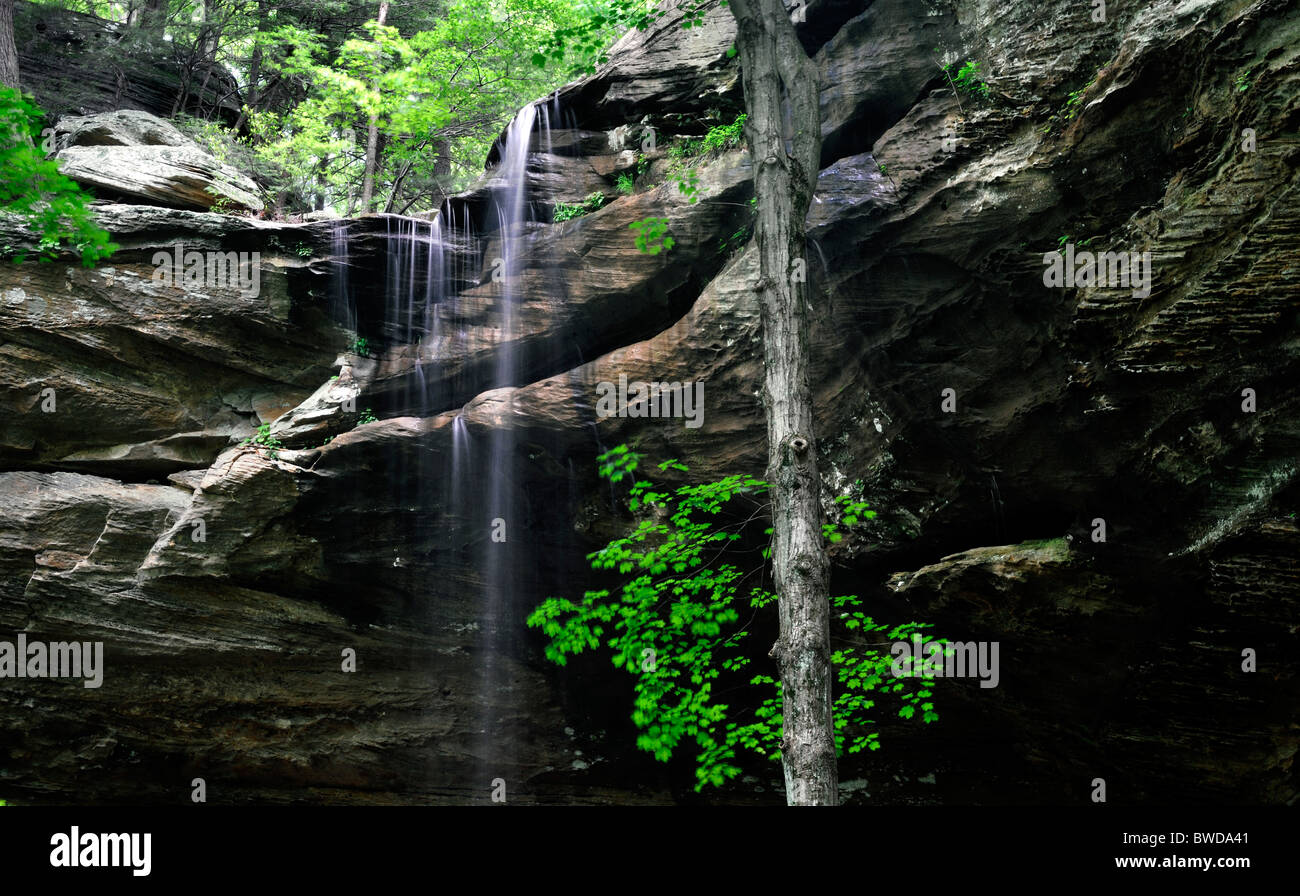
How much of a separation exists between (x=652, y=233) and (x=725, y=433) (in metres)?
3.37

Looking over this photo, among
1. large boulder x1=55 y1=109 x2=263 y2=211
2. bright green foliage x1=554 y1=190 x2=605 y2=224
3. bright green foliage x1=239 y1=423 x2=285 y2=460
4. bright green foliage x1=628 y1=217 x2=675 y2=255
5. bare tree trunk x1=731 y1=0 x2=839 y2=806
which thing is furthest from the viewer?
large boulder x1=55 y1=109 x2=263 y2=211

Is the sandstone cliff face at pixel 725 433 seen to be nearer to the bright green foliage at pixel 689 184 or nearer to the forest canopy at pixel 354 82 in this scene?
the bright green foliage at pixel 689 184

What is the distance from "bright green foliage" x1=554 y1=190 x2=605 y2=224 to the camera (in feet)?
43.5

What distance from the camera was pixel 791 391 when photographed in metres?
7.65

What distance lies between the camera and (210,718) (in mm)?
12461

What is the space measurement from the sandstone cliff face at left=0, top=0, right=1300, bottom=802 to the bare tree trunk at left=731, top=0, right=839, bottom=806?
2.48m
